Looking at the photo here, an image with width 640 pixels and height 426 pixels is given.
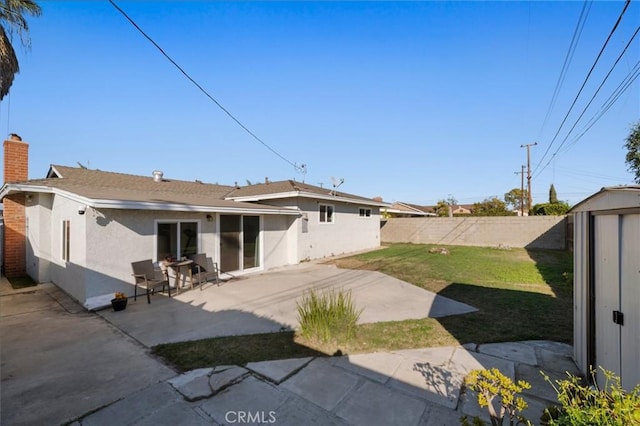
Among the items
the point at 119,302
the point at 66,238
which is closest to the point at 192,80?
the point at 66,238

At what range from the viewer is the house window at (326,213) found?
1535 cm

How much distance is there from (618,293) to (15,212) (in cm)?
1626

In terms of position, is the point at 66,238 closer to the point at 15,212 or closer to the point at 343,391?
the point at 15,212

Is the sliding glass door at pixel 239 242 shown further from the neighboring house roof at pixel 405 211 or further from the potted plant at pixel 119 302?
the neighboring house roof at pixel 405 211

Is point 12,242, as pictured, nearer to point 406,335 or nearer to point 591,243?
point 406,335

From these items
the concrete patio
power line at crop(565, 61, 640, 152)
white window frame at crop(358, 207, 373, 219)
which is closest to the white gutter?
the concrete patio

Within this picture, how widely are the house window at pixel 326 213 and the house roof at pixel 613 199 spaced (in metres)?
12.1

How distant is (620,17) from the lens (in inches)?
193

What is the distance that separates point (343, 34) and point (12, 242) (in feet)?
47.1

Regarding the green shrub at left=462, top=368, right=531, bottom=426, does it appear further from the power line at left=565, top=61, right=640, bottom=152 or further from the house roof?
the power line at left=565, top=61, right=640, bottom=152

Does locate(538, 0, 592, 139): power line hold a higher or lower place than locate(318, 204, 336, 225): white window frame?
higher

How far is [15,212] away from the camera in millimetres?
10484

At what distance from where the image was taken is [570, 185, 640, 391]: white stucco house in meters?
2.52

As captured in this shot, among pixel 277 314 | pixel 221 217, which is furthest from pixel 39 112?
pixel 277 314
